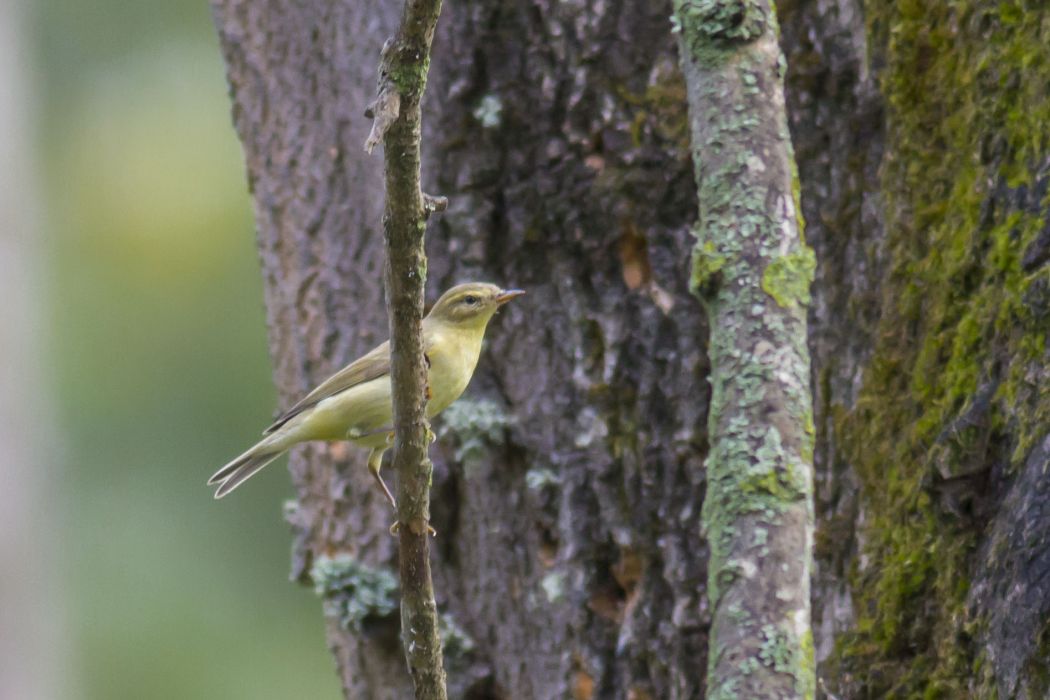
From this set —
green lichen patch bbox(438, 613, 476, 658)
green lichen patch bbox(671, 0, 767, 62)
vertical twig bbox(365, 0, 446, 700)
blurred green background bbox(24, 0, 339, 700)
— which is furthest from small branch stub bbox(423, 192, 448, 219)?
blurred green background bbox(24, 0, 339, 700)

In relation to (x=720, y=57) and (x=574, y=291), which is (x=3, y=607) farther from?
(x=720, y=57)

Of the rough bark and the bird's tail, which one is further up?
the rough bark

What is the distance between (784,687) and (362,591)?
247 centimetres

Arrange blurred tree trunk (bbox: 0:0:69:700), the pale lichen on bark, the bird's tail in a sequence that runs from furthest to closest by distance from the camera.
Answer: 1. blurred tree trunk (bbox: 0:0:69:700)
2. the bird's tail
3. the pale lichen on bark

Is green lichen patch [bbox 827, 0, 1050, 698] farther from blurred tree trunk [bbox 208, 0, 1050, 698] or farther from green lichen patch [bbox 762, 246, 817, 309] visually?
green lichen patch [bbox 762, 246, 817, 309]

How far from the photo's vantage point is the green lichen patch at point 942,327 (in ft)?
10.8

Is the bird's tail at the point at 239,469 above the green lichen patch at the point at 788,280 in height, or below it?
below

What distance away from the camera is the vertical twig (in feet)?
8.27

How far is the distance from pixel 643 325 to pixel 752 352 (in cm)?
140

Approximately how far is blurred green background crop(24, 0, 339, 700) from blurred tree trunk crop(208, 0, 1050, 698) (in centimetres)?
896

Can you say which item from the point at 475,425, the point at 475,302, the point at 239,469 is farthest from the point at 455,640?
the point at 239,469

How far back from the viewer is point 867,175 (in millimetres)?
3971

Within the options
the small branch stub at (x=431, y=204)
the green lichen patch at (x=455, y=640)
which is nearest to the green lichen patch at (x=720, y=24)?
the small branch stub at (x=431, y=204)

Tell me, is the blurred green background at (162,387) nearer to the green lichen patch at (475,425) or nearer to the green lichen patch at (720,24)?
the green lichen patch at (475,425)
